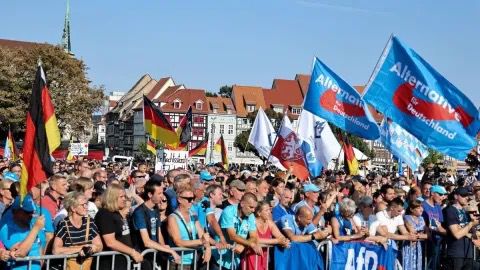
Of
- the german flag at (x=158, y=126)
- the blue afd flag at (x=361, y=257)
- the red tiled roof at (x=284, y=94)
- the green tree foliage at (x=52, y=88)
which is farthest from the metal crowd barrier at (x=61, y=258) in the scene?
the red tiled roof at (x=284, y=94)

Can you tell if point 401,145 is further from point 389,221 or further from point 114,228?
point 114,228

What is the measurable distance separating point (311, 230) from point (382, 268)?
4.55 feet

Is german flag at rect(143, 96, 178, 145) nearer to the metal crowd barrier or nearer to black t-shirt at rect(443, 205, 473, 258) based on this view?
black t-shirt at rect(443, 205, 473, 258)

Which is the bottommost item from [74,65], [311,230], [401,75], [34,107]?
[311,230]

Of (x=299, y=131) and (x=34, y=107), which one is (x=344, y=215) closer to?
(x=34, y=107)

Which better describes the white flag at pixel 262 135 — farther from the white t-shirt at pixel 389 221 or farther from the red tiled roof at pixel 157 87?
the red tiled roof at pixel 157 87

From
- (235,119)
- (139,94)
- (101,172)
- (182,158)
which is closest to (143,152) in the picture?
(235,119)

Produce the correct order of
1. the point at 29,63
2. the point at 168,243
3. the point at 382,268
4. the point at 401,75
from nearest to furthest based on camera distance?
the point at 168,243, the point at 382,268, the point at 401,75, the point at 29,63

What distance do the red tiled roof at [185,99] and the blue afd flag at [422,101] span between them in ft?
312

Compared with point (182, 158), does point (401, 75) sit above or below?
above

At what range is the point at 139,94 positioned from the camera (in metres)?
126

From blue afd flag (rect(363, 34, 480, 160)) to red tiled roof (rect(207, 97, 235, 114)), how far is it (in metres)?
99.6

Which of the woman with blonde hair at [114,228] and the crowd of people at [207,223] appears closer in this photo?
the crowd of people at [207,223]

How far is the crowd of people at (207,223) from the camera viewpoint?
6871mm
